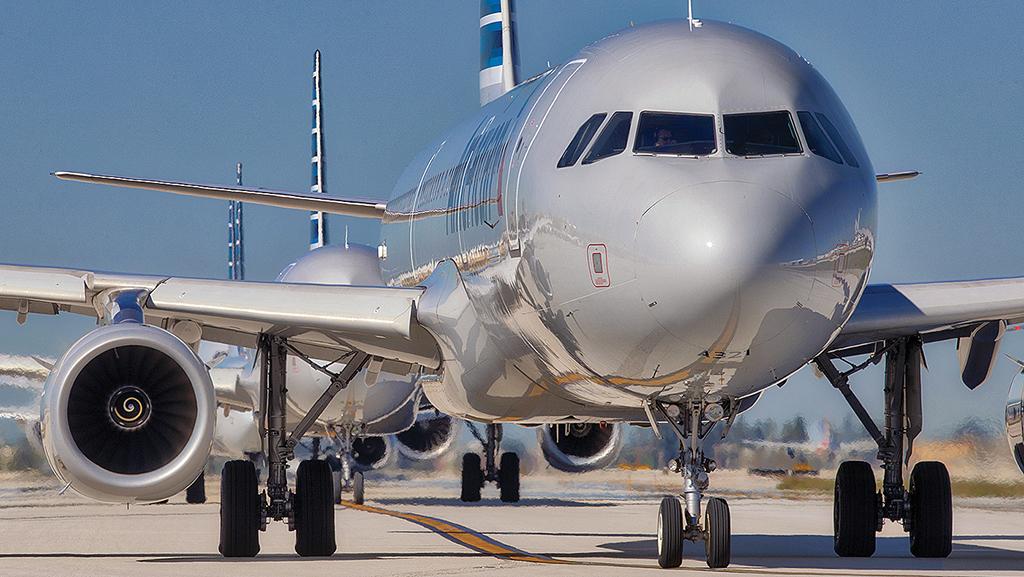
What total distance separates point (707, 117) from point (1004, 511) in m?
16.1

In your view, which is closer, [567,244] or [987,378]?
[567,244]

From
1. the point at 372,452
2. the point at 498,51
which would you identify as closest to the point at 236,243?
the point at 372,452

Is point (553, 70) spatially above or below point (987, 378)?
above

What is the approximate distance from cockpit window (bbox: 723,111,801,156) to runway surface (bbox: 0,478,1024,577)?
294cm

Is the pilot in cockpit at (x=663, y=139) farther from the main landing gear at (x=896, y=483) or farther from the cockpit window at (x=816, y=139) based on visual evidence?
the main landing gear at (x=896, y=483)

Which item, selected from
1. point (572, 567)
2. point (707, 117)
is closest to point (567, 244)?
point (707, 117)

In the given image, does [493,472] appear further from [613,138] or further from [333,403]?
[613,138]

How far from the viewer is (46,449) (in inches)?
504

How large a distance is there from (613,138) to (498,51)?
1027 cm

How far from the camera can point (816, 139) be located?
11289 mm

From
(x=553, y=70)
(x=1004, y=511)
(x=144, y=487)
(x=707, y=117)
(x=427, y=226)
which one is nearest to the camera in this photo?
(x=707, y=117)

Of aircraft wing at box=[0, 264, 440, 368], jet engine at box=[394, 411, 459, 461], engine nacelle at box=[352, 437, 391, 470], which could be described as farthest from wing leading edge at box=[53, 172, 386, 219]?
engine nacelle at box=[352, 437, 391, 470]

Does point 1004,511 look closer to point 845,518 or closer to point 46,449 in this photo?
point 845,518

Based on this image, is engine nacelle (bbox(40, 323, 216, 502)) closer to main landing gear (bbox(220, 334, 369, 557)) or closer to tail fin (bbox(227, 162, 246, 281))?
main landing gear (bbox(220, 334, 369, 557))
